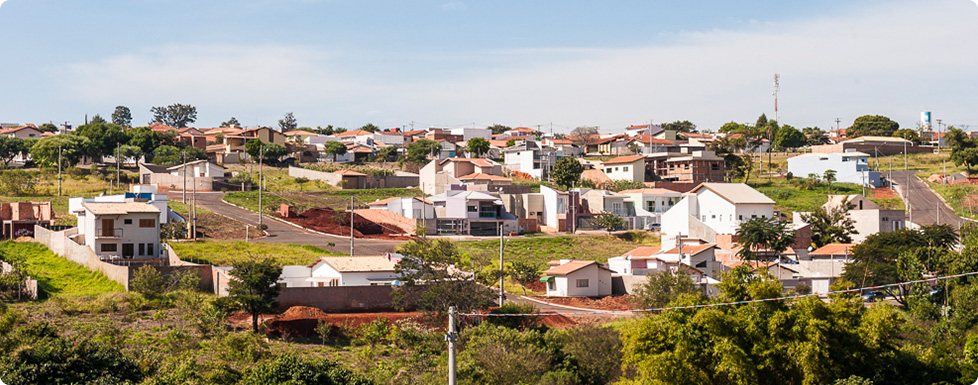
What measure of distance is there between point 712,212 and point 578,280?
20381mm

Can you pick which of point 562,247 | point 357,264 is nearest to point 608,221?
point 562,247

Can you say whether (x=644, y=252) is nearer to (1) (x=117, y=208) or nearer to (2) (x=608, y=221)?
(2) (x=608, y=221)

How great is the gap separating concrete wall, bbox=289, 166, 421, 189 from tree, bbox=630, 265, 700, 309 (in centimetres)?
4312

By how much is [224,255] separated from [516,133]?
95034 millimetres

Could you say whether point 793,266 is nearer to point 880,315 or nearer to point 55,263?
point 880,315

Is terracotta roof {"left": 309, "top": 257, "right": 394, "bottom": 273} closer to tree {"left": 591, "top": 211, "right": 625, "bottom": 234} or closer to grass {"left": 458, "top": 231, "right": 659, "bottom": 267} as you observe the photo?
grass {"left": 458, "top": 231, "right": 659, "bottom": 267}

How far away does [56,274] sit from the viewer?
1767 inches

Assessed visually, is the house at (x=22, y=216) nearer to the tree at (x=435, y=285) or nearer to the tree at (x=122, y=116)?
the tree at (x=435, y=285)

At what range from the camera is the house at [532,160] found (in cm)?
9200

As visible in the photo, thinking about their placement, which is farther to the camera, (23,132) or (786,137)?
(786,137)

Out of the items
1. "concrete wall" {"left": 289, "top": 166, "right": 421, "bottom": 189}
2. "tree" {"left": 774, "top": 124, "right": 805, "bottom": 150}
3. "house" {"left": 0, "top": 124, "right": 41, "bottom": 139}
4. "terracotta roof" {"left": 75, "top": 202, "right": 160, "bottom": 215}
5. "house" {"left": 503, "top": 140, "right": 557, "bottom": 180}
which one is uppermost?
"house" {"left": 0, "top": 124, "right": 41, "bottom": 139}

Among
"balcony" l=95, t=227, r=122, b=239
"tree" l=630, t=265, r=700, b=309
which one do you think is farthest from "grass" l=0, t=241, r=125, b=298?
"tree" l=630, t=265, r=700, b=309

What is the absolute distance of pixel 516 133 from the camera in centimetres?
14200

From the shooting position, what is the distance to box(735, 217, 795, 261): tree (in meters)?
53.8
